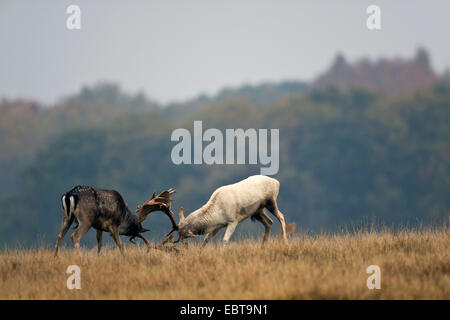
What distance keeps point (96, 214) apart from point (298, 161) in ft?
229

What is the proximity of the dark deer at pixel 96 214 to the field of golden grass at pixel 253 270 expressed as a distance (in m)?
0.40

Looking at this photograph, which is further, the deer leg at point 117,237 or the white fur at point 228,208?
the white fur at point 228,208

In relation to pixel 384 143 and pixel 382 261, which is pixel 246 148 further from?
pixel 382 261

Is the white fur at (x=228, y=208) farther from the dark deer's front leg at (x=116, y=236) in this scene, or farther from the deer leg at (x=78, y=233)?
the deer leg at (x=78, y=233)

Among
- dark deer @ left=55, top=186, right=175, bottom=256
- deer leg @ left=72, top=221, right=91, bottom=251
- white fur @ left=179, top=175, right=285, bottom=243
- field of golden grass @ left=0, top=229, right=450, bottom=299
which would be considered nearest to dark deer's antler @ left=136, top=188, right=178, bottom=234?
dark deer @ left=55, top=186, right=175, bottom=256

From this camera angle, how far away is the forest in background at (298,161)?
7456 centimetres

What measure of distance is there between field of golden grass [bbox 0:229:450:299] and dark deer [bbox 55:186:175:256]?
398 mm

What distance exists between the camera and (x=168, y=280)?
11664mm

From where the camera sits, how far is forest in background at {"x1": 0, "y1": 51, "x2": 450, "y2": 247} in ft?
245

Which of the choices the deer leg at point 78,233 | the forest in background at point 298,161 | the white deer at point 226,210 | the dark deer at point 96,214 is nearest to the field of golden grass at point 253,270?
the deer leg at point 78,233
